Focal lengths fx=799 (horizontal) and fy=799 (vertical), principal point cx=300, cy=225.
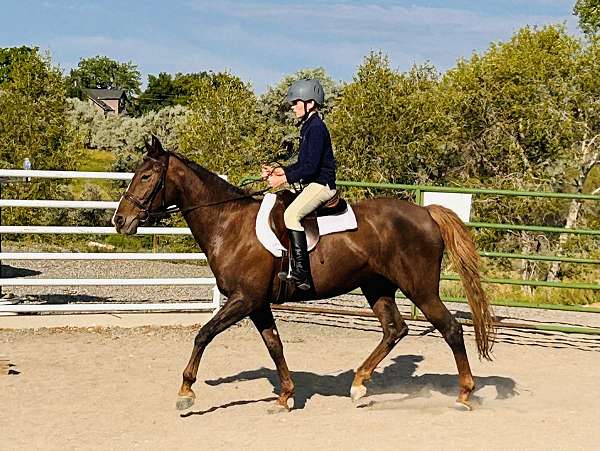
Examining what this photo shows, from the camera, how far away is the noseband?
20.9ft

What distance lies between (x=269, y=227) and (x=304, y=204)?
347mm

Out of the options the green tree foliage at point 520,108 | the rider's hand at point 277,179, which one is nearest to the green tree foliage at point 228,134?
the green tree foliage at point 520,108

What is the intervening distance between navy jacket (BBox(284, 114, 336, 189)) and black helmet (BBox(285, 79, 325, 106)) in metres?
0.14

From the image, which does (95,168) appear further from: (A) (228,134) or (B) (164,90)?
(B) (164,90)

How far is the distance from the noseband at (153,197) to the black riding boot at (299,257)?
1081mm

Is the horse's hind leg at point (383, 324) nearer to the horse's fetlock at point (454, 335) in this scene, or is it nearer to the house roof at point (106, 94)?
the horse's fetlock at point (454, 335)

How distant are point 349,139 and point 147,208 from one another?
19.6 m

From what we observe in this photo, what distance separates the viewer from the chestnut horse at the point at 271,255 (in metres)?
6.30

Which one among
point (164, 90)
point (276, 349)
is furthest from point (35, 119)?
point (164, 90)

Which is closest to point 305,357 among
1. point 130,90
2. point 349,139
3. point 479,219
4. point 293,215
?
point 293,215

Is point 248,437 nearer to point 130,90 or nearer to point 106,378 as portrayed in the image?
point 106,378

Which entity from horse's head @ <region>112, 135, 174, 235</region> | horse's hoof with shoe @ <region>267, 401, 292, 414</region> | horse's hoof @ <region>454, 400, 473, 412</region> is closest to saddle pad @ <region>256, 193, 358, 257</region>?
horse's head @ <region>112, 135, 174, 235</region>

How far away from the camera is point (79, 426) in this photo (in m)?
5.78

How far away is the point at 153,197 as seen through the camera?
642cm
